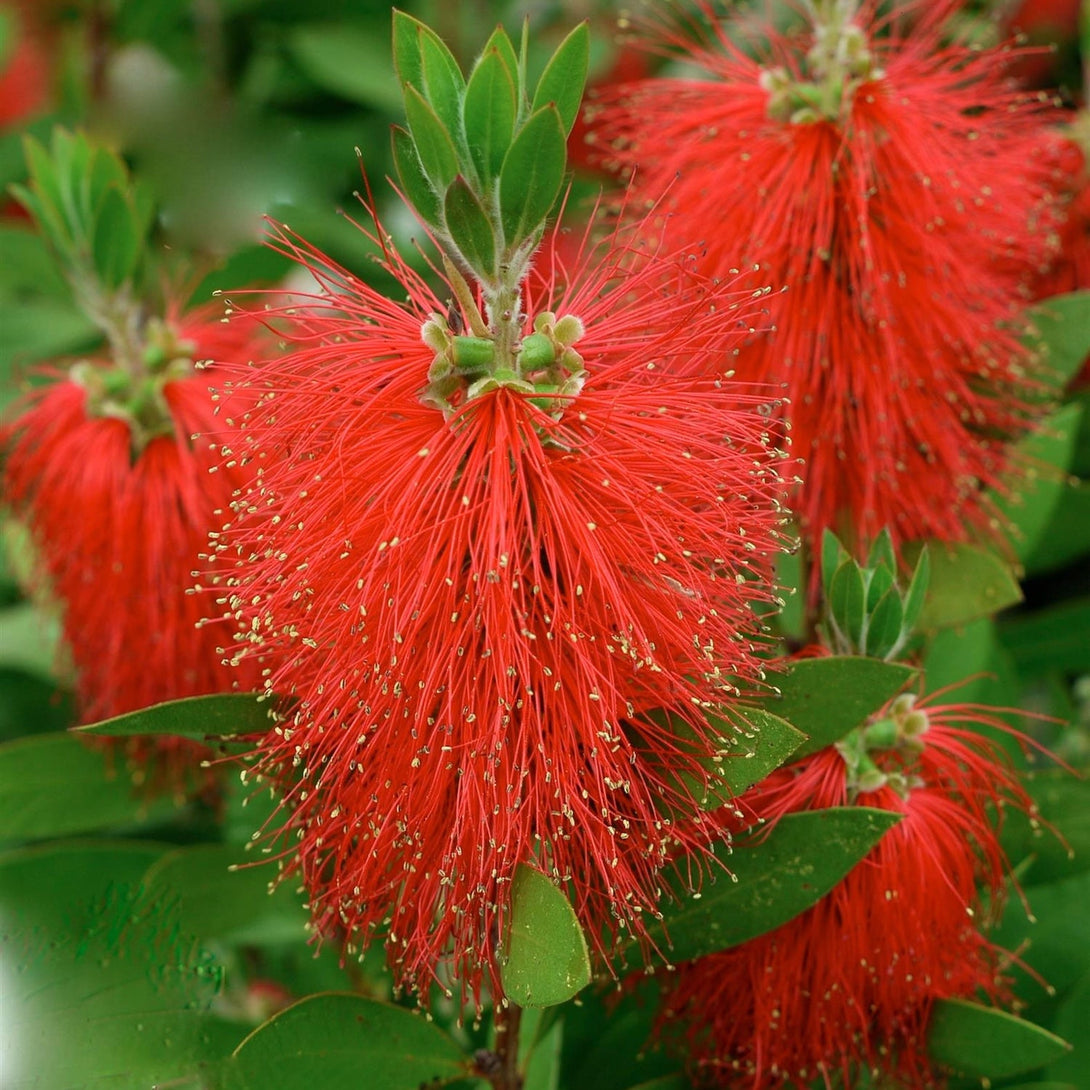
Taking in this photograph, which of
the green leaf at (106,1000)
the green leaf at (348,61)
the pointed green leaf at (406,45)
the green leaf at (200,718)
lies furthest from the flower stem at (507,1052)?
the green leaf at (348,61)

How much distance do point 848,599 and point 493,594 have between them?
13.4 inches

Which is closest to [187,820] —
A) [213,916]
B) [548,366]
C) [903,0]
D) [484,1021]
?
[213,916]

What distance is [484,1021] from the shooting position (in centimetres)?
129

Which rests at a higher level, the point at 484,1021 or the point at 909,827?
the point at 909,827

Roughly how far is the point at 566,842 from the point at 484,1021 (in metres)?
0.38

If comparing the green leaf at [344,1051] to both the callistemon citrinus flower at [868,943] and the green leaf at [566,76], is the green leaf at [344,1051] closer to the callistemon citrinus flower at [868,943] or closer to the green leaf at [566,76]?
the callistemon citrinus flower at [868,943]

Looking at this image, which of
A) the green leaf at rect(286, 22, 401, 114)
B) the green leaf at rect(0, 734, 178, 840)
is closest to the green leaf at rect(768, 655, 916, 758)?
the green leaf at rect(0, 734, 178, 840)

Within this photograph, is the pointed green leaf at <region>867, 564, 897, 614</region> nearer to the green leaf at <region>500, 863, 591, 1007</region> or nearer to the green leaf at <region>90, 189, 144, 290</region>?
the green leaf at <region>500, 863, 591, 1007</region>

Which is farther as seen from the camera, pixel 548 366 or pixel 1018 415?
pixel 1018 415

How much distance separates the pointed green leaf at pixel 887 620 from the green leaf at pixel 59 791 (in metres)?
Result: 0.93

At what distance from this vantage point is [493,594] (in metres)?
0.93

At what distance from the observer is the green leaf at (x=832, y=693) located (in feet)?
3.27

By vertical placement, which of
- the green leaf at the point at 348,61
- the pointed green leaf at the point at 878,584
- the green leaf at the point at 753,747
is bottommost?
the green leaf at the point at 753,747

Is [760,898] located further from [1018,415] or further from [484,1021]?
[1018,415]
